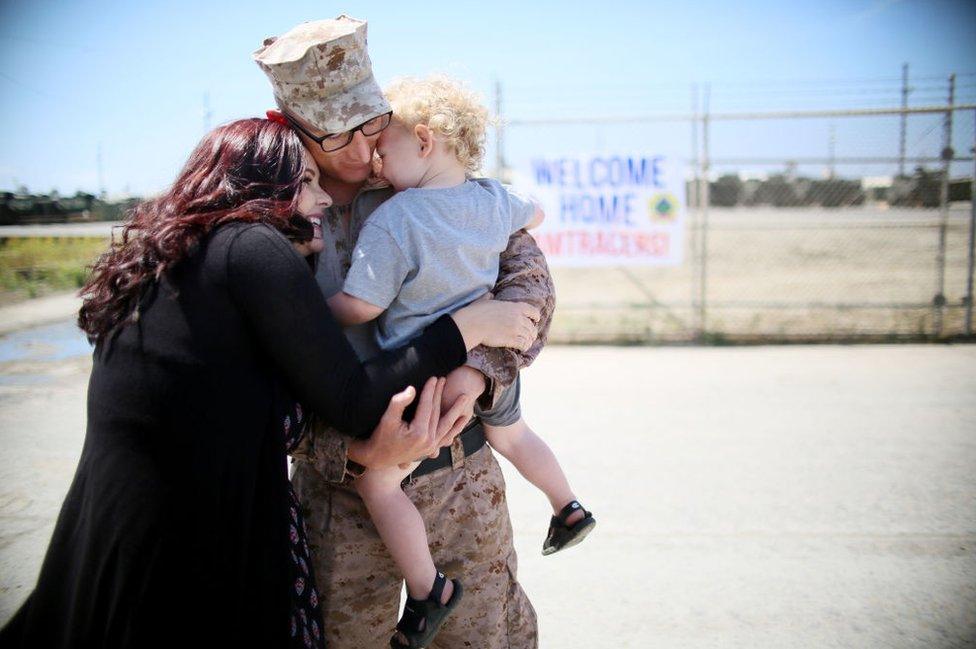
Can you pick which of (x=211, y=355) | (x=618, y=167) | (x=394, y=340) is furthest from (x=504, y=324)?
(x=618, y=167)

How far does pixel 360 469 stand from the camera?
1.74 metres

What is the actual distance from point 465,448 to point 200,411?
767 mm

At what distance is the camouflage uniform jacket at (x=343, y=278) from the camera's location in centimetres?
166

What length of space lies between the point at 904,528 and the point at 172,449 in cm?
360

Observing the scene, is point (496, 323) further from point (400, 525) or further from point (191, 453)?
point (191, 453)

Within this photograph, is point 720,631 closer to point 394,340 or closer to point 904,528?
point 904,528

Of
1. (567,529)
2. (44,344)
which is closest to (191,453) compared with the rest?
(567,529)

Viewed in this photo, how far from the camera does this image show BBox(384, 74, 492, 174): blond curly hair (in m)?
1.91

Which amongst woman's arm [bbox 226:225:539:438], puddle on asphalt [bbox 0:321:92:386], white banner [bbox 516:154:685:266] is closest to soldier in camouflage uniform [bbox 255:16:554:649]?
woman's arm [bbox 226:225:539:438]

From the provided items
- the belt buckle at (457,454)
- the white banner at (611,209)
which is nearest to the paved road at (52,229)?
the white banner at (611,209)

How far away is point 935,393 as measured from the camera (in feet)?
19.3

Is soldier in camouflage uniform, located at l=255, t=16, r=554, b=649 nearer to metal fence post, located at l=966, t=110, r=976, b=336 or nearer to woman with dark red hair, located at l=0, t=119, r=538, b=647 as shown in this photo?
woman with dark red hair, located at l=0, t=119, r=538, b=647

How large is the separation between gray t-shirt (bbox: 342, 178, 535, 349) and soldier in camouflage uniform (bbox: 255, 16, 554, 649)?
92 mm

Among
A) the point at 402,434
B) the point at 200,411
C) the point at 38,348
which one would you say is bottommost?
the point at 38,348
